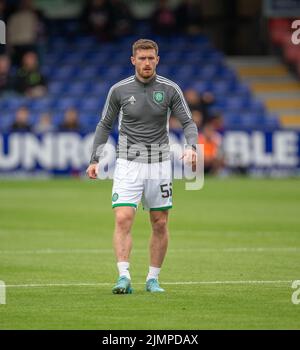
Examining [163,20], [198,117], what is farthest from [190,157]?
[163,20]

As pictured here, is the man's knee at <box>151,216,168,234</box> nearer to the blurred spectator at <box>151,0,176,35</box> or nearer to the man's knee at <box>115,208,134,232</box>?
the man's knee at <box>115,208,134,232</box>

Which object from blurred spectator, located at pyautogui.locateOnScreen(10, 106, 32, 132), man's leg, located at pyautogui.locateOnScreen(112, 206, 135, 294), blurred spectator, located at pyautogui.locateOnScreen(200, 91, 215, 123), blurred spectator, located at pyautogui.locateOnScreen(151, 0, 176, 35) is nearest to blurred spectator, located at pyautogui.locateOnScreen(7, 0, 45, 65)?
blurred spectator, located at pyautogui.locateOnScreen(151, 0, 176, 35)

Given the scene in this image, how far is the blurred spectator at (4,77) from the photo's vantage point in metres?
35.4

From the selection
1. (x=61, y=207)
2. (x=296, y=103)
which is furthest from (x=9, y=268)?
(x=296, y=103)

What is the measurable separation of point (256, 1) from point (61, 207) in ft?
66.5

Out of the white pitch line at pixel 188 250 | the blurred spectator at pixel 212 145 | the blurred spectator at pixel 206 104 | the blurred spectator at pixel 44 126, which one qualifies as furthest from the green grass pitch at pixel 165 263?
the blurred spectator at pixel 206 104

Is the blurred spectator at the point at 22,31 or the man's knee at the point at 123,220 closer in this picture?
the man's knee at the point at 123,220

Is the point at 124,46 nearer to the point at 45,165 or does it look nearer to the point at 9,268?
the point at 45,165

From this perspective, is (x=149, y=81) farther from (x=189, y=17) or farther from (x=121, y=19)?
(x=189, y=17)

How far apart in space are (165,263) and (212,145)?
1833 centimetres

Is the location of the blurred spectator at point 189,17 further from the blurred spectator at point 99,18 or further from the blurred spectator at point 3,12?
the blurred spectator at point 3,12

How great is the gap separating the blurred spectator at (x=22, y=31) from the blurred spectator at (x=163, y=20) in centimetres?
456

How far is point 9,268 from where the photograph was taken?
1412 cm

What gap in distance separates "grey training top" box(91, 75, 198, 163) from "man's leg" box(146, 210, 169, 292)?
57cm
